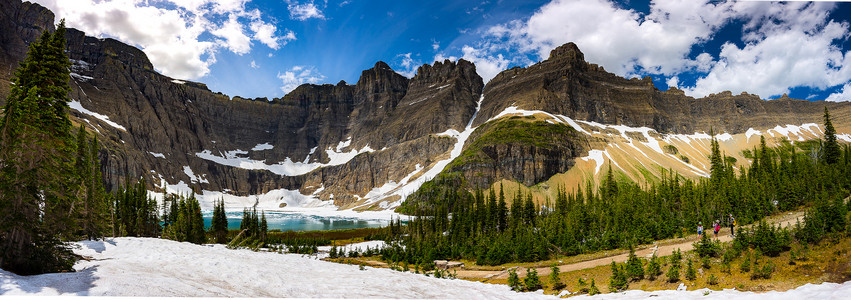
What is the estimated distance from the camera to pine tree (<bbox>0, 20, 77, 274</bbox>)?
1267 centimetres

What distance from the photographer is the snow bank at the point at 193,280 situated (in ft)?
34.6

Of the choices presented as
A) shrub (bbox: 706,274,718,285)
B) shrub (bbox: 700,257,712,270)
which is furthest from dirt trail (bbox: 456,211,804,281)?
shrub (bbox: 706,274,718,285)

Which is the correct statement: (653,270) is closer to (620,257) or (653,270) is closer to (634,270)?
(634,270)

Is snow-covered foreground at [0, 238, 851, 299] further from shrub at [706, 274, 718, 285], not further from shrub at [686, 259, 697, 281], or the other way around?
shrub at [686, 259, 697, 281]

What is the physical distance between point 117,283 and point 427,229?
62874 mm

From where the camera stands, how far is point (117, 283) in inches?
425

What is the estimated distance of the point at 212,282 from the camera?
43.8ft

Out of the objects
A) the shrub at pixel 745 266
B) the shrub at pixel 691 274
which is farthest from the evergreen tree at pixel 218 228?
the shrub at pixel 745 266

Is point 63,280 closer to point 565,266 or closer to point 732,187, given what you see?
point 565,266

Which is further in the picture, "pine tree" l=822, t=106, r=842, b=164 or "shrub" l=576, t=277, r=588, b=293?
"pine tree" l=822, t=106, r=842, b=164

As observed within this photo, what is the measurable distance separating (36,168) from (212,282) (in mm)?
7129

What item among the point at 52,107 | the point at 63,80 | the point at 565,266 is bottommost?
the point at 565,266

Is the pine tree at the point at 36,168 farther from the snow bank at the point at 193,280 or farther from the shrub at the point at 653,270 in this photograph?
the shrub at the point at 653,270

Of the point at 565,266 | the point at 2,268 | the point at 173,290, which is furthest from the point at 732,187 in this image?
the point at 2,268
